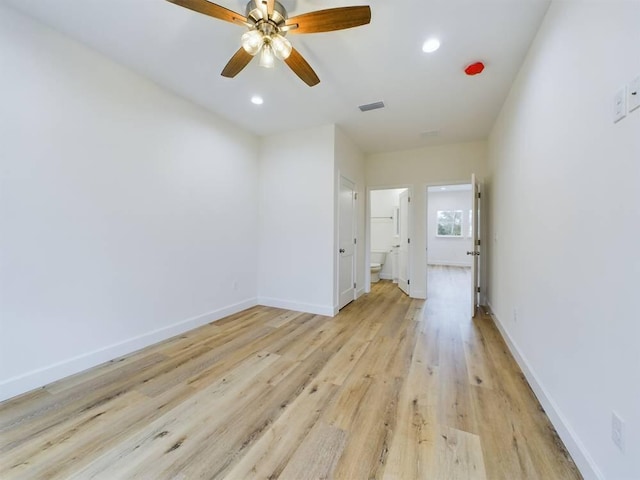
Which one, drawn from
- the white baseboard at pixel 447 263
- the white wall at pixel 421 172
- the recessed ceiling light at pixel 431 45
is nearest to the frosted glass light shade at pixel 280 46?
the recessed ceiling light at pixel 431 45

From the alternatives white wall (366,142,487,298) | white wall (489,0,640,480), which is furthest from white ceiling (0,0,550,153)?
white wall (366,142,487,298)

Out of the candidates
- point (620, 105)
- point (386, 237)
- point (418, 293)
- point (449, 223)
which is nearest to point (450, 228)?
point (449, 223)

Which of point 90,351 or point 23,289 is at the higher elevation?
point 23,289

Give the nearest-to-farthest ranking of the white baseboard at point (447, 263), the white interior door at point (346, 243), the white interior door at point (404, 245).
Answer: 1. the white interior door at point (346, 243)
2. the white interior door at point (404, 245)
3. the white baseboard at point (447, 263)

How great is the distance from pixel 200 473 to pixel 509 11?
3.30 m

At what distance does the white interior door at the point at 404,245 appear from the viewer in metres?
4.90

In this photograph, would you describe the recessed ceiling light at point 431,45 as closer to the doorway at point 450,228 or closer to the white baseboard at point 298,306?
the white baseboard at point 298,306

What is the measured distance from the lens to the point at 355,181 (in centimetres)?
448

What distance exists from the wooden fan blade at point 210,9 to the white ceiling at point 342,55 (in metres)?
0.25

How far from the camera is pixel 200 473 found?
48.8 inches

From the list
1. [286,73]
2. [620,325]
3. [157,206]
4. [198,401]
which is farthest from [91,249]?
[620,325]

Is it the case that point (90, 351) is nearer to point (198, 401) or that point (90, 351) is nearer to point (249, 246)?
point (198, 401)

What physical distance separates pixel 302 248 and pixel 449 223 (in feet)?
23.7

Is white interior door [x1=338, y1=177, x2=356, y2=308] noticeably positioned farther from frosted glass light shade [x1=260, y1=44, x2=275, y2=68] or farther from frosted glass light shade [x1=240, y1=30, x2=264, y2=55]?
frosted glass light shade [x1=240, y1=30, x2=264, y2=55]
